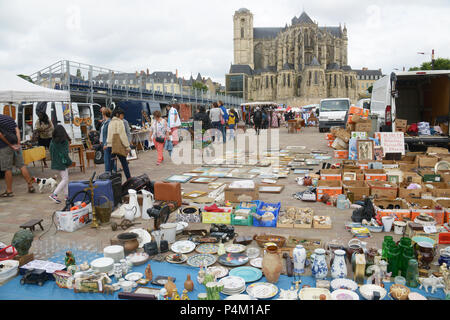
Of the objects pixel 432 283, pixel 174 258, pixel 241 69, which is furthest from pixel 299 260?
pixel 241 69

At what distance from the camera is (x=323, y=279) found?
10.9 ft

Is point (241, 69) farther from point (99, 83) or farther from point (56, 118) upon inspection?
point (56, 118)

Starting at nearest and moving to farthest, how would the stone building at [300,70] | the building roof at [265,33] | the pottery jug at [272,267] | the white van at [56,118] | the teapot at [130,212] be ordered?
the pottery jug at [272,267] < the teapot at [130,212] < the white van at [56,118] < the stone building at [300,70] < the building roof at [265,33]

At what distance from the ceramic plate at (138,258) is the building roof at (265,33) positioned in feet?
312

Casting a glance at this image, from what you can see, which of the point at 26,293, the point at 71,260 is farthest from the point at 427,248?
the point at 26,293

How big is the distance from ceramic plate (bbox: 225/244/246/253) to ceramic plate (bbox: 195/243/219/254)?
145 millimetres

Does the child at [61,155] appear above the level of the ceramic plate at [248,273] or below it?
above

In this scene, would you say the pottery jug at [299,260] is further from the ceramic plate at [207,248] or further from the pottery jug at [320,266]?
the ceramic plate at [207,248]

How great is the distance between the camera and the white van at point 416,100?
31.4 feet

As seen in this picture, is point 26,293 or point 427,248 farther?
point 427,248

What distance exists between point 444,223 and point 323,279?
2.58 m

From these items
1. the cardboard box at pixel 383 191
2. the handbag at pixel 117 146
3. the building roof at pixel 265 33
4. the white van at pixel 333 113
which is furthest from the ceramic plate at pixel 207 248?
the building roof at pixel 265 33
